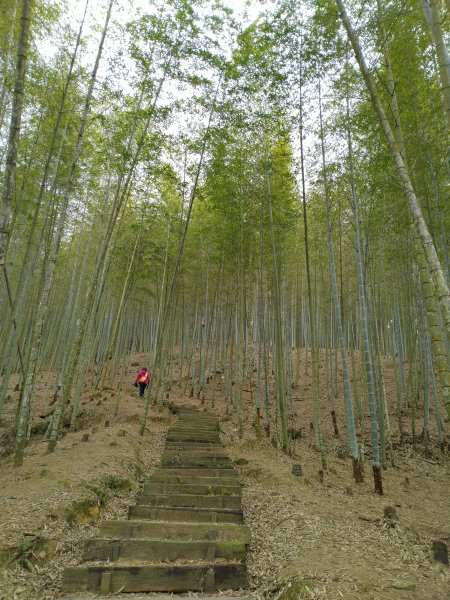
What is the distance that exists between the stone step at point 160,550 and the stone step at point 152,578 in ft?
0.62

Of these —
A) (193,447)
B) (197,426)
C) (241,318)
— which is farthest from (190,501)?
(241,318)

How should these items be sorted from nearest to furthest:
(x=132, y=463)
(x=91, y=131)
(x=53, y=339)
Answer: (x=132, y=463)
(x=91, y=131)
(x=53, y=339)

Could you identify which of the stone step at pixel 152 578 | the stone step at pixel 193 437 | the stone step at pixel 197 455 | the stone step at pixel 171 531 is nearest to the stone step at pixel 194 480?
the stone step at pixel 197 455

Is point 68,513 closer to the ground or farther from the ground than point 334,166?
closer to the ground

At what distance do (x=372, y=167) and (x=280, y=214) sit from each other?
2.65m

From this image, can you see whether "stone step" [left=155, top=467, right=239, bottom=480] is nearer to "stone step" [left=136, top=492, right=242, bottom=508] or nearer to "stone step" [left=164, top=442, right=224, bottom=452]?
"stone step" [left=136, top=492, right=242, bottom=508]

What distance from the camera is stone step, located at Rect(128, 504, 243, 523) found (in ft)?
10.9

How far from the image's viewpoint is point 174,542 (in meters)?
2.70

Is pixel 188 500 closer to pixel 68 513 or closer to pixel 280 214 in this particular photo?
pixel 68 513

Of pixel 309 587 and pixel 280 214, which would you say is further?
pixel 280 214

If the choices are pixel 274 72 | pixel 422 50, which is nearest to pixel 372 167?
pixel 422 50

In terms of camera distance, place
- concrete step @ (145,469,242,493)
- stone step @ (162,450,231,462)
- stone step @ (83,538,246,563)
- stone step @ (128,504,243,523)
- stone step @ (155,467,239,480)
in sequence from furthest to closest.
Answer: stone step @ (162,450,231,462) → stone step @ (155,467,239,480) → concrete step @ (145,469,242,493) → stone step @ (128,504,243,523) → stone step @ (83,538,246,563)

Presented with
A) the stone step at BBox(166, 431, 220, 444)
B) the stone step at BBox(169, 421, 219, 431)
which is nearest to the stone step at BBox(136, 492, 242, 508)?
the stone step at BBox(166, 431, 220, 444)

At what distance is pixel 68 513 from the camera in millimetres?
3150
